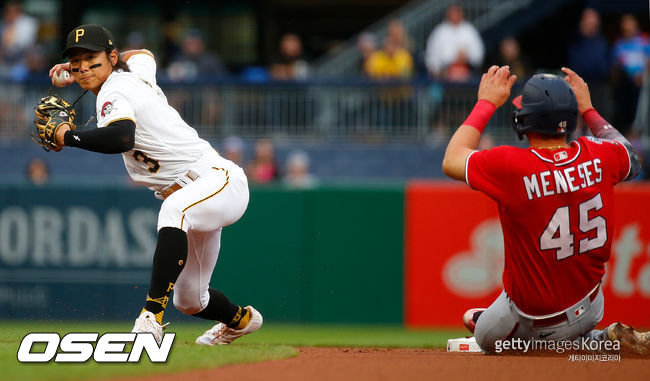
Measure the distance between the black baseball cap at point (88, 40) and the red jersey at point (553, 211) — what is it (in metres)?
2.51

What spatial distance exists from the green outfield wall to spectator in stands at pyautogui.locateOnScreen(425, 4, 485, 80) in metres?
3.42

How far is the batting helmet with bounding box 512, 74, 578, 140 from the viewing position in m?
5.86

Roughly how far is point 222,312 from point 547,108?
2.85 m

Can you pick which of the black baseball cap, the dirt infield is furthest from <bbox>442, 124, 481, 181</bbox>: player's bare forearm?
the black baseball cap

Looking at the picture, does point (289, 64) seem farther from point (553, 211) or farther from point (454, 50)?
point (553, 211)

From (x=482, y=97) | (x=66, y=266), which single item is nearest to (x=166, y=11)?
(x=66, y=266)

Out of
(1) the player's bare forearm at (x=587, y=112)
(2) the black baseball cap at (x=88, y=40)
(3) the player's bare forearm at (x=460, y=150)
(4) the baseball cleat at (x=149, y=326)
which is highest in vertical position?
(2) the black baseball cap at (x=88, y=40)

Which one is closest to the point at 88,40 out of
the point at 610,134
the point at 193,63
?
the point at 610,134

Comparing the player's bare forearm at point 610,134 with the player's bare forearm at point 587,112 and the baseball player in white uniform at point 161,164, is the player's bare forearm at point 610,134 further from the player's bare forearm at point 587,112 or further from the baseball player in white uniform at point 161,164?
the baseball player in white uniform at point 161,164

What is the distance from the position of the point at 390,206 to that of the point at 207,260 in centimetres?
551

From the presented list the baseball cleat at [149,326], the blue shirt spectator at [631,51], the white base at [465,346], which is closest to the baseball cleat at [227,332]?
the baseball cleat at [149,326]

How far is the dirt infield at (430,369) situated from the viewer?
17.3ft

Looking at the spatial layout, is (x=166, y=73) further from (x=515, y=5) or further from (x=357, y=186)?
(x=515, y=5)

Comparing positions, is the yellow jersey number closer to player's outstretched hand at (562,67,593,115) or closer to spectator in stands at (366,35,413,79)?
player's outstretched hand at (562,67,593,115)
